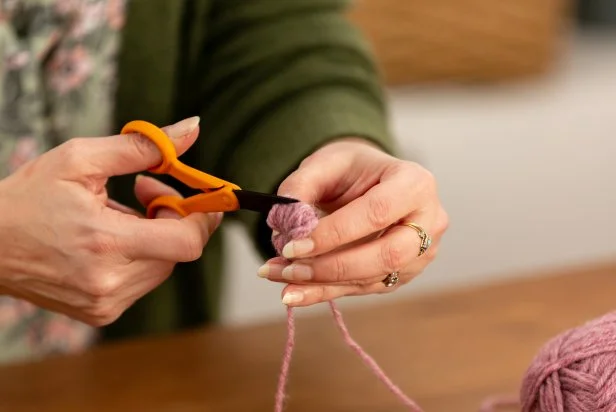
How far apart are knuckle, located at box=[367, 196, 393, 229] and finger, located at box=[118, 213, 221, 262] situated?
10 cm

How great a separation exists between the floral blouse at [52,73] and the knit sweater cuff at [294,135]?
132 millimetres

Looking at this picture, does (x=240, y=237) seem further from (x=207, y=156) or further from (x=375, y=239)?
(x=375, y=239)

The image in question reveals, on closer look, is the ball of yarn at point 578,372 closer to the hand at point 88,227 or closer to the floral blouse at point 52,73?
the hand at point 88,227

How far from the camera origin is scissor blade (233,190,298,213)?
1.49ft

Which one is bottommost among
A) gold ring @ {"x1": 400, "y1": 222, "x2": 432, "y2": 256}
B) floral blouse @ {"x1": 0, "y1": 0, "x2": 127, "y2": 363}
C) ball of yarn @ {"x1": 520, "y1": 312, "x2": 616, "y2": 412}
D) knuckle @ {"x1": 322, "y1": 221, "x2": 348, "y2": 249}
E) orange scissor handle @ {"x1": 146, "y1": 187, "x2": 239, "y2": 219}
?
ball of yarn @ {"x1": 520, "y1": 312, "x2": 616, "y2": 412}

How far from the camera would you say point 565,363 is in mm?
478

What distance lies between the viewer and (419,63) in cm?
134

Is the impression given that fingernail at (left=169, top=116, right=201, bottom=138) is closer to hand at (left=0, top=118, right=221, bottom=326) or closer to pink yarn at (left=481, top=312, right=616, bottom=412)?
hand at (left=0, top=118, right=221, bottom=326)

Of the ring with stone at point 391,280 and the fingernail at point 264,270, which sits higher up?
the ring with stone at point 391,280

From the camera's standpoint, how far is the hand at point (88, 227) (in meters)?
0.47

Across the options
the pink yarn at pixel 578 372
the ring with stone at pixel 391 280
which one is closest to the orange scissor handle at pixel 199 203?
the ring with stone at pixel 391 280

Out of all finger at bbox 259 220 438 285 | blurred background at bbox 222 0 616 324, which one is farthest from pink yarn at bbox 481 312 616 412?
blurred background at bbox 222 0 616 324

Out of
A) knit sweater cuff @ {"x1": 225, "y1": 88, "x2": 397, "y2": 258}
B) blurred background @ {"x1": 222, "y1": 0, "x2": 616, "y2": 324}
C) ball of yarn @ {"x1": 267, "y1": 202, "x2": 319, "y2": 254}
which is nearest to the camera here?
ball of yarn @ {"x1": 267, "y1": 202, "x2": 319, "y2": 254}

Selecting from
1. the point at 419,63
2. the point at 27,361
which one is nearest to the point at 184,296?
the point at 27,361
